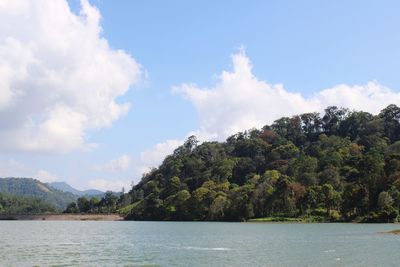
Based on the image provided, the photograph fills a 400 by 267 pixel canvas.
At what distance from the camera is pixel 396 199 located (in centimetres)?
14862

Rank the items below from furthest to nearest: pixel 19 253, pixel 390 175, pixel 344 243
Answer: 1. pixel 390 175
2. pixel 344 243
3. pixel 19 253

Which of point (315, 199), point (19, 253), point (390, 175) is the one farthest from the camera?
point (315, 199)

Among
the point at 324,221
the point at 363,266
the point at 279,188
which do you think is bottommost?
the point at 363,266

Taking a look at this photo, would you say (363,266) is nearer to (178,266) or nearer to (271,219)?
(178,266)

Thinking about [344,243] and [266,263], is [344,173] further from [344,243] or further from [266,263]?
[266,263]

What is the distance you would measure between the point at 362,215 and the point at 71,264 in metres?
119

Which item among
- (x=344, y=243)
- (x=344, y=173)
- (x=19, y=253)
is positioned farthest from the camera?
(x=344, y=173)

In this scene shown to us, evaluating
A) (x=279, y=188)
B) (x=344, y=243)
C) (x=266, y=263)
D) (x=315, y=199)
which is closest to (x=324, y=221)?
(x=315, y=199)

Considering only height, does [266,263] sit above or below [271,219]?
below

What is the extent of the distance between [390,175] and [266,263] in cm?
11753

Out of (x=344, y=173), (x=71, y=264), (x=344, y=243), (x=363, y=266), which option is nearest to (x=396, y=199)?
(x=344, y=173)

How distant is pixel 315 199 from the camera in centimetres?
17238

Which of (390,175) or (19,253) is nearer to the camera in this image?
(19,253)

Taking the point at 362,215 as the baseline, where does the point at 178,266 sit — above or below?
below
